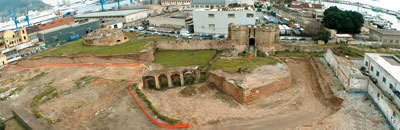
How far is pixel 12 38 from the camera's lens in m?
35.9

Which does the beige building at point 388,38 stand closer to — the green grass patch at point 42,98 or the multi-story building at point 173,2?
the green grass patch at point 42,98

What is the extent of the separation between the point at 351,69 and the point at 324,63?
4898mm

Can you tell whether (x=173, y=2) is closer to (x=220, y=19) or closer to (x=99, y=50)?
(x=220, y=19)

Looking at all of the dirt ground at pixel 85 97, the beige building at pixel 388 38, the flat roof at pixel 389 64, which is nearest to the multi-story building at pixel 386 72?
the flat roof at pixel 389 64

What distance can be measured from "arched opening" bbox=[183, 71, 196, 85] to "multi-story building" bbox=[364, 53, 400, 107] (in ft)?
39.9

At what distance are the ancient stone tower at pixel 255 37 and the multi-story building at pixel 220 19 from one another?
687 cm

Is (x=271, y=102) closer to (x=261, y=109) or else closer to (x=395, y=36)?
(x=261, y=109)

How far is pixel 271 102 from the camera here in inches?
647

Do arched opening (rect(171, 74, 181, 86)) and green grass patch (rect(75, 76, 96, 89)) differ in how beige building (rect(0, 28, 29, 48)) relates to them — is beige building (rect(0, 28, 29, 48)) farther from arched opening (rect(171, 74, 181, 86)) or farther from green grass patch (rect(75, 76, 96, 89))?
arched opening (rect(171, 74, 181, 86))

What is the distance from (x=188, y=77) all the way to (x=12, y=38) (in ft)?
94.9

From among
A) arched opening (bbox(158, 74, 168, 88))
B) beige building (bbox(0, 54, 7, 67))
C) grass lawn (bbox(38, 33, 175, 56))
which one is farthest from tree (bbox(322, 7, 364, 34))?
beige building (bbox(0, 54, 7, 67))

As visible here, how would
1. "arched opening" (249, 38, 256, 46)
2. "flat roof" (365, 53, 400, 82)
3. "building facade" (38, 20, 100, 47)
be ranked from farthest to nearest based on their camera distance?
→ "building facade" (38, 20, 100, 47), "arched opening" (249, 38, 256, 46), "flat roof" (365, 53, 400, 82)

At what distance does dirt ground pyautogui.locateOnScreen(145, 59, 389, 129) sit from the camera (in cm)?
1404

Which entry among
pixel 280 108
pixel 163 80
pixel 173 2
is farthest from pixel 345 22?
pixel 173 2
